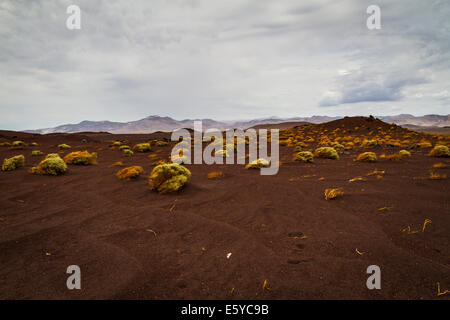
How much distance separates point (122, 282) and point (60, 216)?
3.02 metres

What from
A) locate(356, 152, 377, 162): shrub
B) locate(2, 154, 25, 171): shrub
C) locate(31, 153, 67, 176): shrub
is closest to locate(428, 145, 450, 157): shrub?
locate(356, 152, 377, 162): shrub

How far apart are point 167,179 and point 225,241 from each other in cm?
357

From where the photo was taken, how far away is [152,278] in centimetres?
274

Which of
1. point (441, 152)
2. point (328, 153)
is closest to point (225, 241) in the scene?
point (328, 153)

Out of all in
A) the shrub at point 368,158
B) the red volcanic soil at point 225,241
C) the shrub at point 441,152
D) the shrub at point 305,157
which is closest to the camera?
the red volcanic soil at point 225,241

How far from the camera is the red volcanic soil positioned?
2.57 metres

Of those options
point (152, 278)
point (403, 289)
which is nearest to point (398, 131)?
point (403, 289)

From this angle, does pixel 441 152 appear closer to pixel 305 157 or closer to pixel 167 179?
pixel 305 157

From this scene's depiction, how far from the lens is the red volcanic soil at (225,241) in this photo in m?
2.57

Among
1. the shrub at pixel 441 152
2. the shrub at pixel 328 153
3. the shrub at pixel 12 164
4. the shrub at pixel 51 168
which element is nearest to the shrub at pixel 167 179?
the shrub at pixel 51 168

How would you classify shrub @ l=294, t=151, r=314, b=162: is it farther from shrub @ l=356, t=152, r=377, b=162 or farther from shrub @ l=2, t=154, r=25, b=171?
shrub @ l=2, t=154, r=25, b=171

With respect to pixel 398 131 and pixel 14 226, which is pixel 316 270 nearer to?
pixel 14 226

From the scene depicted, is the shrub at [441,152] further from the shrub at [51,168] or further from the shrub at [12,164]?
the shrub at [12,164]

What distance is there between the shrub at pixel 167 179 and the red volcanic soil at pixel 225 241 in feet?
0.84
